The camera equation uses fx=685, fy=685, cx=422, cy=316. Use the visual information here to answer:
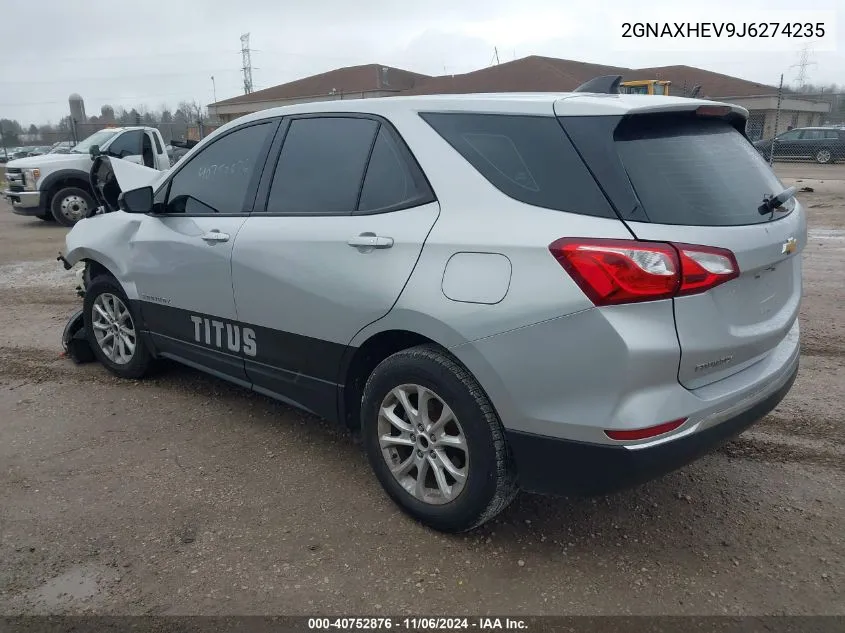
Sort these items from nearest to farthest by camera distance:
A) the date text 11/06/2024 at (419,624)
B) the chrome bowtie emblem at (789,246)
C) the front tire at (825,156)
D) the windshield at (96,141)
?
1. the date text 11/06/2024 at (419,624)
2. the chrome bowtie emblem at (789,246)
3. the windshield at (96,141)
4. the front tire at (825,156)

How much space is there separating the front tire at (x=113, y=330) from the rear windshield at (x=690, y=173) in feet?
11.3

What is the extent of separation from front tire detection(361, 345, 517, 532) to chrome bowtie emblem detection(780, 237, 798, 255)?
1.35 meters

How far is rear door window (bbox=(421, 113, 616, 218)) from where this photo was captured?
250 cm

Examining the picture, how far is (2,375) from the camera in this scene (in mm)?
5082

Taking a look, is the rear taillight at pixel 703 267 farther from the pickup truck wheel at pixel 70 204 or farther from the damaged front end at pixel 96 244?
the pickup truck wheel at pixel 70 204

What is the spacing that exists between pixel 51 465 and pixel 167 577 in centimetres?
137

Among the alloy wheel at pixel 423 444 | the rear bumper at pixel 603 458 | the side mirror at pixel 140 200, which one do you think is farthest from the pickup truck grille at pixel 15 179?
the rear bumper at pixel 603 458

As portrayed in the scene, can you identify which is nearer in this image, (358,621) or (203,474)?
(358,621)

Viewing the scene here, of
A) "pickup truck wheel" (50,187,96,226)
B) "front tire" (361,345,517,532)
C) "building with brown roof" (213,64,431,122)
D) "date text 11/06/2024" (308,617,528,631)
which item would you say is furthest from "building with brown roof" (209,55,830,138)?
"date text 11/06/2024" (308,617,528,631)

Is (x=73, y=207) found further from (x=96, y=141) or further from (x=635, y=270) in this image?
(x=635, y=270)

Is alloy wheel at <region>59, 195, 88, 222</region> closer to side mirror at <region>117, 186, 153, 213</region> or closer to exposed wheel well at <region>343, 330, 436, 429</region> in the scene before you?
side mirror at <region>117, 186, 153, 213</region>

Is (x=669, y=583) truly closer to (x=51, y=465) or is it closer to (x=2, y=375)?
(x=51, y=465)

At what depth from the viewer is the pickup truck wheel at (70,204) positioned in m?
13.1

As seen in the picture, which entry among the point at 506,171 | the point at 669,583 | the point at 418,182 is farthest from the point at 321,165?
the point at 669,583
